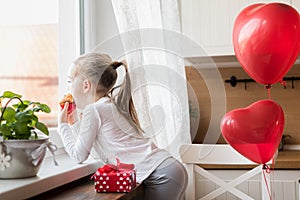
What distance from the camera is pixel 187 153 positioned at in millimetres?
2148

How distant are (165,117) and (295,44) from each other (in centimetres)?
66

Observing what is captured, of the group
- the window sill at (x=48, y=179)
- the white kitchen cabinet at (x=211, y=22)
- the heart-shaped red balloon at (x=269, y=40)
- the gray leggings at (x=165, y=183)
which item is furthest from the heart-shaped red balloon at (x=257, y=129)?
the white kitchen cabinet at (x=211, y=22)

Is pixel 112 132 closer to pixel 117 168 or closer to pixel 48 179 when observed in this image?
pixel 117 168

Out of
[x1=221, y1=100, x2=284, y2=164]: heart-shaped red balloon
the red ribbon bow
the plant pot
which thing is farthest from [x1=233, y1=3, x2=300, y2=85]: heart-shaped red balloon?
the plant pot

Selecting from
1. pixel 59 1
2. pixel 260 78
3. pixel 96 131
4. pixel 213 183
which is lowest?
pixel 213 183

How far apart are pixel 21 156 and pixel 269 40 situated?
2.60ft

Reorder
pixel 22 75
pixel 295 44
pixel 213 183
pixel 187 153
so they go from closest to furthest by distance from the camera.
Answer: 1. pixel 295 44
2. pixel 22 75
3. pixel 187 153
4. pixel 213 183

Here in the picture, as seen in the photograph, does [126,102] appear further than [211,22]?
No

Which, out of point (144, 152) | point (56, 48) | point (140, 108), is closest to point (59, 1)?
point (56, 48)

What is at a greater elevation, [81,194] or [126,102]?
[126,102]

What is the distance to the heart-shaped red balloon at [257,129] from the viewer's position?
56.1 inches

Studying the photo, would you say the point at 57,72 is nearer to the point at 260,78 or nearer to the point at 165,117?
the point at 165,117

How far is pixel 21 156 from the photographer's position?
140 centimetres

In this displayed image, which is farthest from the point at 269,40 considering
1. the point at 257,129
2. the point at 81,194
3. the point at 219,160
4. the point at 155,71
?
the point at 219,160
